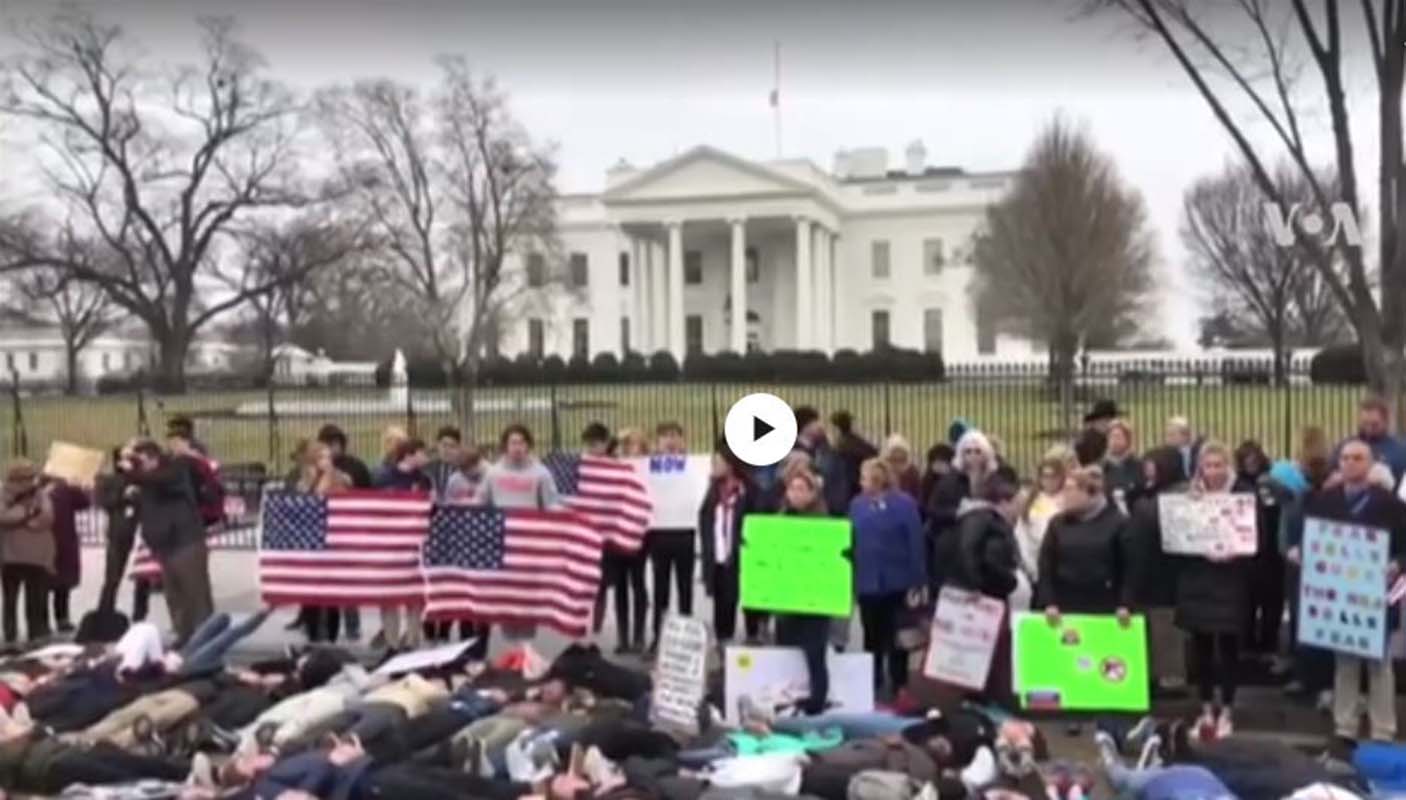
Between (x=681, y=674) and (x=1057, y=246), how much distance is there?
12246mm

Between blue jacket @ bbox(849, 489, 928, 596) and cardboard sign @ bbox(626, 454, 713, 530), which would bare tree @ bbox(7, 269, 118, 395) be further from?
blue jacket @ bbox(849, 489, 928, 596)

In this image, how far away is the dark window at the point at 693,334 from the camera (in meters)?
21.3

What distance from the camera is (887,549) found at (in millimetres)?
8523

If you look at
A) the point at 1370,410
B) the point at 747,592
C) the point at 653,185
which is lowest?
the point at 747,592

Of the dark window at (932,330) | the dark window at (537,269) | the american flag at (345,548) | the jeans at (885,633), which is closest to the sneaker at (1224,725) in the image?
the jeans at (885,633)

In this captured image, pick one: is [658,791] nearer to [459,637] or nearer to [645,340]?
[459,637]

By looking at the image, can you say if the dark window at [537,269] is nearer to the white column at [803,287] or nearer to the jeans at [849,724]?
the white column at [803,287]

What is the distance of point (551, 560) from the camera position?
942cm

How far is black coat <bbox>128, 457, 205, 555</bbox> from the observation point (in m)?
10.3

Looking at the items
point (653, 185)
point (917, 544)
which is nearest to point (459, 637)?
point (917, 544)

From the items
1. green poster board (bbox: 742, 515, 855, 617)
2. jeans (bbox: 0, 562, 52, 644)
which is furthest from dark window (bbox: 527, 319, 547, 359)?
green poster board (bbox: 742, 515, 855, 617)

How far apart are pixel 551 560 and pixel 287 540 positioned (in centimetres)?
196

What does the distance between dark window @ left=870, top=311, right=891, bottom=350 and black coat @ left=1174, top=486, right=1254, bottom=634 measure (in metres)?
10.4

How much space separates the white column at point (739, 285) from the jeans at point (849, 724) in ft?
32.8
